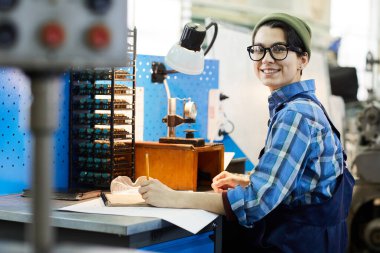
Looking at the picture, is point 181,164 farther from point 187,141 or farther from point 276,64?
point 276,64

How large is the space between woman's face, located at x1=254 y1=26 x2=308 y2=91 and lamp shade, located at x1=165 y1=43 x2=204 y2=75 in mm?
243

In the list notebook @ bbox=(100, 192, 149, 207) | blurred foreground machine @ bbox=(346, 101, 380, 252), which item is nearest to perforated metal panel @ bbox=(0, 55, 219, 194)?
notebook @ bbox=(100, 192, 149, 207)

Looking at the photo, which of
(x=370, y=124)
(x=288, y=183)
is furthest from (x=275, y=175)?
(x=370, y=124)

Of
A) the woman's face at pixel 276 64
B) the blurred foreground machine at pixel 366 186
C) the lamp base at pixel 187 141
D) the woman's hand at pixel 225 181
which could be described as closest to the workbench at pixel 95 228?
the woman's hand at pixel 225 181

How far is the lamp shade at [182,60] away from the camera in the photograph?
6.95 ft

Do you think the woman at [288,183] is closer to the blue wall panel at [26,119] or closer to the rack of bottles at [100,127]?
the rack of bottles at [100,127]

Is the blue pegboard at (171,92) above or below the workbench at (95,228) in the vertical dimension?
above

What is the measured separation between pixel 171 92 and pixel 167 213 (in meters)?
1.04

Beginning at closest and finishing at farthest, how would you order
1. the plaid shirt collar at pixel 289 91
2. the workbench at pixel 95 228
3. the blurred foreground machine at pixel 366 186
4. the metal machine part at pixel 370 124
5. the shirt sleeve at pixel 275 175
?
the workbench at pixel 95 228
the shirt sleeve at pixel 275 175
the plaid shirt collar at pixel 289 91
the blurred foreground machine at pixel 366 186
the metal machine part at pixel 370 124

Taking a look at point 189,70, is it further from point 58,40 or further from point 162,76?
point 58,40

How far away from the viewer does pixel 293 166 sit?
174 cm

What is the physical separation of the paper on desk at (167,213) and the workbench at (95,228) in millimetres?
33

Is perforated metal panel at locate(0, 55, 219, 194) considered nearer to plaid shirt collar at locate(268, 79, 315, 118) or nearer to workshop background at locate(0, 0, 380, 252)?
workshop background at locate(0, 0, 380, 252)

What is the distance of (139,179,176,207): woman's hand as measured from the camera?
1.76 m
